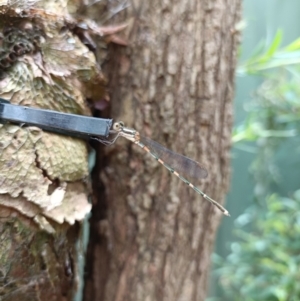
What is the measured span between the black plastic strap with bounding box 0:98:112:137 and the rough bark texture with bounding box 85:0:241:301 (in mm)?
211

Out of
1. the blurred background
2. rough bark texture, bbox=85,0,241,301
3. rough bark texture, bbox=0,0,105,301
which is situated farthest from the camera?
the blurred background

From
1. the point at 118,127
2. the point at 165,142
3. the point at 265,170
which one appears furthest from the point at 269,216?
the point at 118,127

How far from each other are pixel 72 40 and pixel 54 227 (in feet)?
0.99

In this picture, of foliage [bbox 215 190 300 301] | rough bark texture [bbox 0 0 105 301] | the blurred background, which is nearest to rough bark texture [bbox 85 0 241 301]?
rough bark texture [bbox 0 0 105 301]

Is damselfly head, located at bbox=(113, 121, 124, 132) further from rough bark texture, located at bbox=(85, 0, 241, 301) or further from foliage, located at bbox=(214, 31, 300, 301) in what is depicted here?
foliage, located at bbox=(214, 31, 300, 301)

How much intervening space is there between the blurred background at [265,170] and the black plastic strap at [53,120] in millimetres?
659

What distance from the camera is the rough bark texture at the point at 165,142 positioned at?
783mm

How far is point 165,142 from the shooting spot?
31.3 inches

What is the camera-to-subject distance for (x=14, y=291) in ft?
1.93

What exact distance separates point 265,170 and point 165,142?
132cm

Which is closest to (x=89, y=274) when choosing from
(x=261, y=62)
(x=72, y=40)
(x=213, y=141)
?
(x=213, y=141)

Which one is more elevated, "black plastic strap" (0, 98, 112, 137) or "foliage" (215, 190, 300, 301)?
"black plastic strap" (0, 98, 112, 137)

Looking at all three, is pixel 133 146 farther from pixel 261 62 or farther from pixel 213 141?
pixel 261 62

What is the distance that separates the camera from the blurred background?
1.41 m
